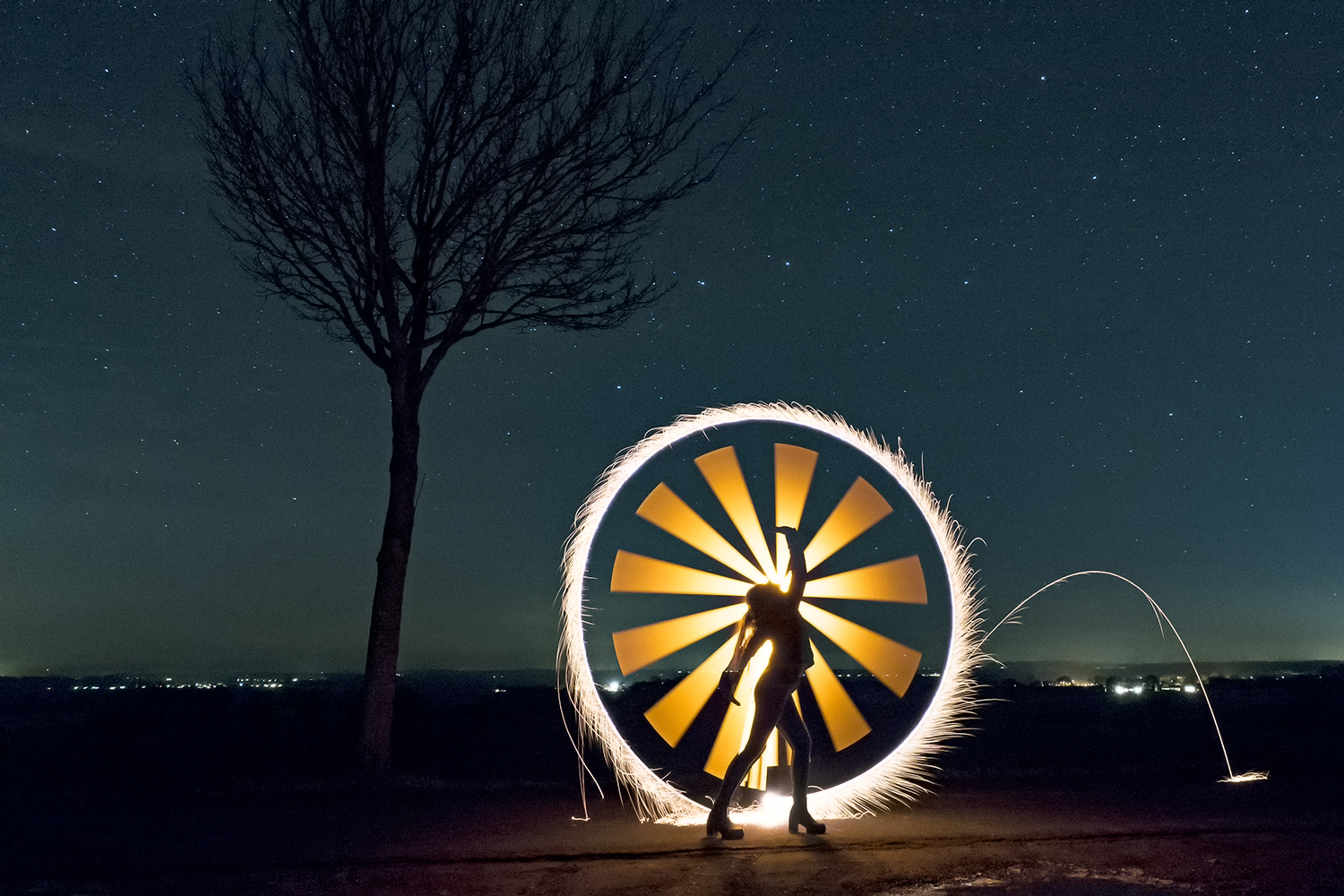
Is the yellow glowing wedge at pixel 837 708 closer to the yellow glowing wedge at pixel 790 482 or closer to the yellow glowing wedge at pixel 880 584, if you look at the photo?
→ the yellow glowing wedge at pixel 880 584

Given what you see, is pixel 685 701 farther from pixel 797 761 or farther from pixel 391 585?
pixel 391 585

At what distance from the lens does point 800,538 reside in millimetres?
8148

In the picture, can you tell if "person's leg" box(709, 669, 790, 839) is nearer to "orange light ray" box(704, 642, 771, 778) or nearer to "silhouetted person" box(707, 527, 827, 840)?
"silhouetted person" box(707, 527, 827, 840)

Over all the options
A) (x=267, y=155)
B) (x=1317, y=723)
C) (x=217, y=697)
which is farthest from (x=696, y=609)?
(x=217, y=697)

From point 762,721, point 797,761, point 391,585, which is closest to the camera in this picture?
point 762,721

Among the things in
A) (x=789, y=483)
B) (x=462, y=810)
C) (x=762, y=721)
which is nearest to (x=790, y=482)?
(x=789, y=483)

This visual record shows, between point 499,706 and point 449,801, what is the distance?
17000 mm

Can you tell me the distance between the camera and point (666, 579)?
9016 millimetres

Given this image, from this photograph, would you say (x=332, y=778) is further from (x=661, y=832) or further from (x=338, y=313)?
(x=338, y=313)

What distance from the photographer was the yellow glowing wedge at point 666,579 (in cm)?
891

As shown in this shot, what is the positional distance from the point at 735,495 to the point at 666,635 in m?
1.33

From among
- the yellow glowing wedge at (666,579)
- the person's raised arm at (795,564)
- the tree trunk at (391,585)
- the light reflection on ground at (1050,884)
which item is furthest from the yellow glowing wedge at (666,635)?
the light reflection on ground at (1050,884)

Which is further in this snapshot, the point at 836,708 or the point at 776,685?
the point at 836,708

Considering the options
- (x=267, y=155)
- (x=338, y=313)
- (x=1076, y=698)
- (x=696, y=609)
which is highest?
(x=267, y=155)
